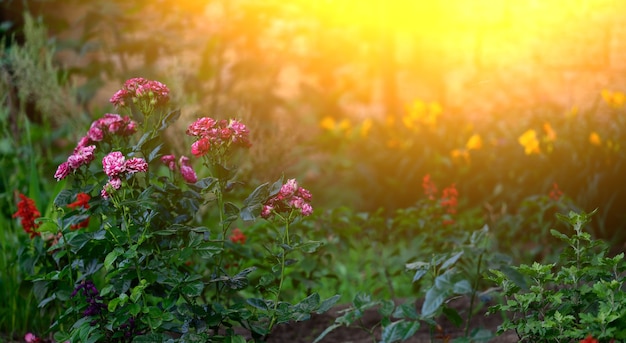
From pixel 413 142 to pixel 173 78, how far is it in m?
1.98

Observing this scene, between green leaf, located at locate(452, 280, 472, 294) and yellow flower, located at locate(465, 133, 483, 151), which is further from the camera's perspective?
yellow flower, located at locate(465, 133, 483, 151)

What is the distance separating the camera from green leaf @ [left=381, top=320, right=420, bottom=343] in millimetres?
2275

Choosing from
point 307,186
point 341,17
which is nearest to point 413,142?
point 307,186

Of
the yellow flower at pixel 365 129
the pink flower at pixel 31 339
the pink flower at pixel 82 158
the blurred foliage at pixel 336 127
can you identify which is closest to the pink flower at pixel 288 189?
the pink flower at pixel 82 158

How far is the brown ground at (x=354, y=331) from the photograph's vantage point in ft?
9.27

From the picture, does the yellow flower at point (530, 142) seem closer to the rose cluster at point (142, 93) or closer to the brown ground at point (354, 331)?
the brown ground at point (354, 331)

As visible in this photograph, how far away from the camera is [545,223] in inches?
144

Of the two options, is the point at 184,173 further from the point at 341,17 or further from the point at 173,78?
the point at 341,17

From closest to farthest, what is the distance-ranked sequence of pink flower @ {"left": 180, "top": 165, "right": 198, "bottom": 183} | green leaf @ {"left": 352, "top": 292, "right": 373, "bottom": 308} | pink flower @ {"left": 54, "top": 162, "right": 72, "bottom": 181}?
pink flower @ {"left": 54, "top": 162, "right": 72, "bottom": 181} → pink flower @ {"left": 180, "top": 165, "right": 198, "bottom": 183} → green leaf @ {"left": 352, "top": 292, "right": 373, "bottom": 308}

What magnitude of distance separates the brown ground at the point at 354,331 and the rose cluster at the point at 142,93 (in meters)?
1.05

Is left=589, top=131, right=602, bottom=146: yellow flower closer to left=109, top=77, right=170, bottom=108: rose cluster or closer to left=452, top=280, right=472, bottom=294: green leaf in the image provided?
left=452, top=280, right=472, bottom=294: green leaf

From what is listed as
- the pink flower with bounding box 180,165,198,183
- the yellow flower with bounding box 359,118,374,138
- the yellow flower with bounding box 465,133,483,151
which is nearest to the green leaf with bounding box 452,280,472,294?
the pink flower with bounding box 180,165,198,183

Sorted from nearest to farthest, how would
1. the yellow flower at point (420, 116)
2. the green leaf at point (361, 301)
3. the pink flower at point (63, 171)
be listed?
the pink flower at point (63, 171) → the green leaf at point (361, 301) → the yellow flower at point (420, 116)

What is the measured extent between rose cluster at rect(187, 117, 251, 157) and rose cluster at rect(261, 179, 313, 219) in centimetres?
20
